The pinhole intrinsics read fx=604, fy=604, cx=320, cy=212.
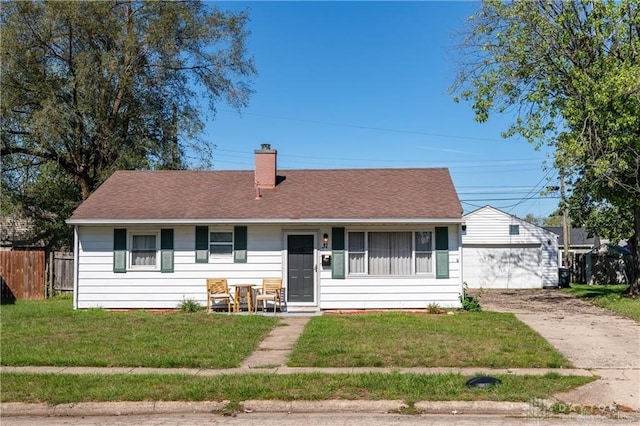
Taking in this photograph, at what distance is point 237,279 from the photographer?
16609mm

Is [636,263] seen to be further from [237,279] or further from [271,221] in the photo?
[237,279]

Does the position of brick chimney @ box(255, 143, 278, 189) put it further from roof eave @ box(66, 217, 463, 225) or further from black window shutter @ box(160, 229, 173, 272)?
black window shutter @ box(160, 229, 173, 272)

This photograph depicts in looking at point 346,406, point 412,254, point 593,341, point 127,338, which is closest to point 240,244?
point 412,254

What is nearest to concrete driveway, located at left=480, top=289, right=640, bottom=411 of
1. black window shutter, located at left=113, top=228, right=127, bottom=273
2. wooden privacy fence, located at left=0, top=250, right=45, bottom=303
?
black window shutter, located at left=113, top=228, right=127, bottom=273

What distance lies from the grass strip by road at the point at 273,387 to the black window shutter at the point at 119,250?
26.8ft

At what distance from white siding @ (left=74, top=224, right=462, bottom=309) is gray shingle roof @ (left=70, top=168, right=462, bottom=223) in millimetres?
481

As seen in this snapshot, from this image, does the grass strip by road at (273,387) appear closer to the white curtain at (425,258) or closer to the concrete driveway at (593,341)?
Answer: the concrete driveway at (593,341)

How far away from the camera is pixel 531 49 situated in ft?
63.2

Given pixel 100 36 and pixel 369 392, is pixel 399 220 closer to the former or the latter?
pixel 369 392

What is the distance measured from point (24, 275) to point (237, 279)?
874 centimetres

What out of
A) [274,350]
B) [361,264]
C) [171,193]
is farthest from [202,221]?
[274,350]

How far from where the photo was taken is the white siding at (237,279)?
16328 millimetres

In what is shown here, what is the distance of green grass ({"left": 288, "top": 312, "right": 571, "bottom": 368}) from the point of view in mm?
9594

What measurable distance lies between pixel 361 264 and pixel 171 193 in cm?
629
